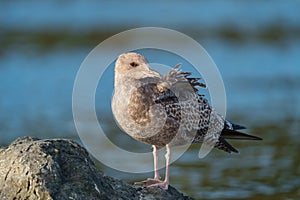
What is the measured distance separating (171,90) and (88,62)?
9617 millimetres

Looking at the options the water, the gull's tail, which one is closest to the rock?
the gull's tail

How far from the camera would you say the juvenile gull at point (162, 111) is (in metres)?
7.29

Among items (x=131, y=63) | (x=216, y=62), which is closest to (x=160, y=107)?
(x=131, y=63)

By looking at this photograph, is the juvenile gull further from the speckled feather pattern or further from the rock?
the rock

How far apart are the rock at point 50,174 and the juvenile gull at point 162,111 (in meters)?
0.75

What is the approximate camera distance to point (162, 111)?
290 inches

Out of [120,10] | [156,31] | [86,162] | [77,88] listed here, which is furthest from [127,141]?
[120,10]

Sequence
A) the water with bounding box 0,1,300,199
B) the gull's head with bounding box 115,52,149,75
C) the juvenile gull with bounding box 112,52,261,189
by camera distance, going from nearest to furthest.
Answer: the juvenile gull with bounding box 112,52,261,189 → the gull's head with bounding box 115,52,149,75 → the water with bounding box 0,1,300,199

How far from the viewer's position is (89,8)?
2248cm

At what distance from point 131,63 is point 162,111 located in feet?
2.19

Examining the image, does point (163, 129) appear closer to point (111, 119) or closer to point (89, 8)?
point (111, 119)

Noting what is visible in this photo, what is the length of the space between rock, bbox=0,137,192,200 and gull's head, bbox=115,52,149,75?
134cm

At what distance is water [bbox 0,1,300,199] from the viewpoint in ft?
33.2

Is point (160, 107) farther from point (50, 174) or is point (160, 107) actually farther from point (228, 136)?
point (50, 174)
